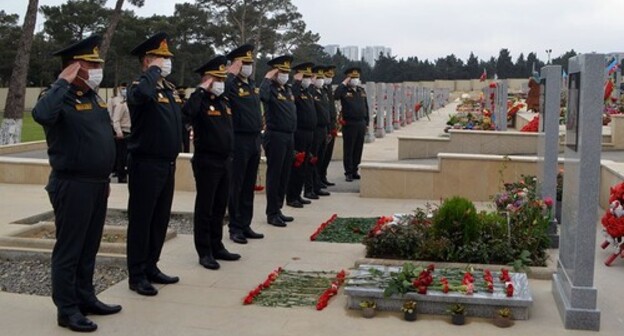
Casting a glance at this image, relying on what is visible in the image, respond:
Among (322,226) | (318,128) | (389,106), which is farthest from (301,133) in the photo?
(389,106)

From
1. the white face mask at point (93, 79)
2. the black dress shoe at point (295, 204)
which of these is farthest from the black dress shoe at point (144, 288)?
the black dress shoe at point (295, 204)

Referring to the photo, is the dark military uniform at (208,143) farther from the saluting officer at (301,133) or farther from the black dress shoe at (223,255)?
the saluting officer at (301,133)

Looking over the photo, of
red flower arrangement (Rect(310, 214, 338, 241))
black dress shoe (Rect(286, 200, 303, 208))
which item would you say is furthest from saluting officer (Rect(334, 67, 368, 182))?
red flower arrangement (Rect(310, 214, 338, 241))

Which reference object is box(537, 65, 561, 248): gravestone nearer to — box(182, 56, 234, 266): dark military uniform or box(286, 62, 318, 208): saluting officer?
box(182, 56, 234, 266): dark military uniform

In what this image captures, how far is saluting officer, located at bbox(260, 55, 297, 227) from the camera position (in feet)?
28.9

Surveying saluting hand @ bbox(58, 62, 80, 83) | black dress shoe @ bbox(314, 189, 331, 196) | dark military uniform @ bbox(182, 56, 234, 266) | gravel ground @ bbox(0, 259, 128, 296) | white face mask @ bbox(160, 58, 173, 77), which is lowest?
gravel ground @ bbox(0, 259, 128, 296)

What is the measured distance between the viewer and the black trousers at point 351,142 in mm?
12875

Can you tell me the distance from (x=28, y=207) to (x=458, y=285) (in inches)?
269

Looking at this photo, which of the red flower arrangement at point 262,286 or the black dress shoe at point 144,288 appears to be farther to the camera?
the black dress shoe at point 144,288

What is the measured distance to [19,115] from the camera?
19.8m

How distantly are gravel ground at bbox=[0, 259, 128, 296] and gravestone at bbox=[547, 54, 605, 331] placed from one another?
3703mm

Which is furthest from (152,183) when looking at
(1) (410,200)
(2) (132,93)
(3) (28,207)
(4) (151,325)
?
(1) (410,200)

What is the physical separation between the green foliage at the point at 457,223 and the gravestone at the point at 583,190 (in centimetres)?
139

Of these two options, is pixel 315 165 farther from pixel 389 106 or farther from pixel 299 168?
pixel 389 106
